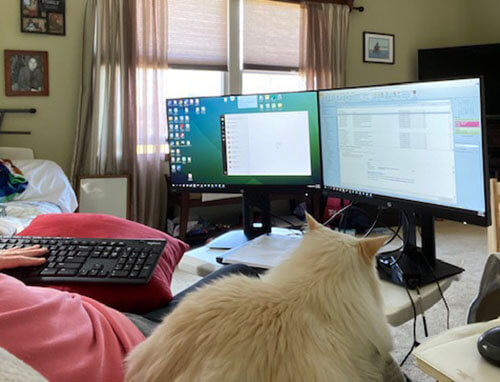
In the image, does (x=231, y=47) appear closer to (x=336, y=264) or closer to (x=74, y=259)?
(x=74, y=259)

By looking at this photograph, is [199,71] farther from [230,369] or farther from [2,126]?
[230,369]

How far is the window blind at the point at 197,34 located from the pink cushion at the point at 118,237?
292 centimetres

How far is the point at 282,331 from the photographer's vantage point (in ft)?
2.00

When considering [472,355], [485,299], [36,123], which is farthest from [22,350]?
[36,123]

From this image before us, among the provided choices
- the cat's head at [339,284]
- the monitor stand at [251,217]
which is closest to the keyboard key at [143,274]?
the cat's head at [339,284]

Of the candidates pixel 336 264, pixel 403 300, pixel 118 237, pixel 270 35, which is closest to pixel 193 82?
pixel 270 35

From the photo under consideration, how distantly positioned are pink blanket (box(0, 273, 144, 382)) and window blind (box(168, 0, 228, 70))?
3.47 metres

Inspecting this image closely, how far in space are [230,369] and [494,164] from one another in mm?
4811

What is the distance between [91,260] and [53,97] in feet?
9.70

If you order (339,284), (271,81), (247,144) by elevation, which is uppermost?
(271,81)

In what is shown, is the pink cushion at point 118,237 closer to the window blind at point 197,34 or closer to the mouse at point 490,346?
the mouse at point 490,346

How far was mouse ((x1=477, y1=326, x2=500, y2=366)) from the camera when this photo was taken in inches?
23.8

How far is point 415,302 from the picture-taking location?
0.98 meters

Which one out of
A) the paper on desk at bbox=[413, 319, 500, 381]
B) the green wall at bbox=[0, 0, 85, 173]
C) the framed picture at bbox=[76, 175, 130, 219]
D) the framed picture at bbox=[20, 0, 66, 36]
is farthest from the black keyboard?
the framed picture at bbox=[20, 0, 66, 36]
